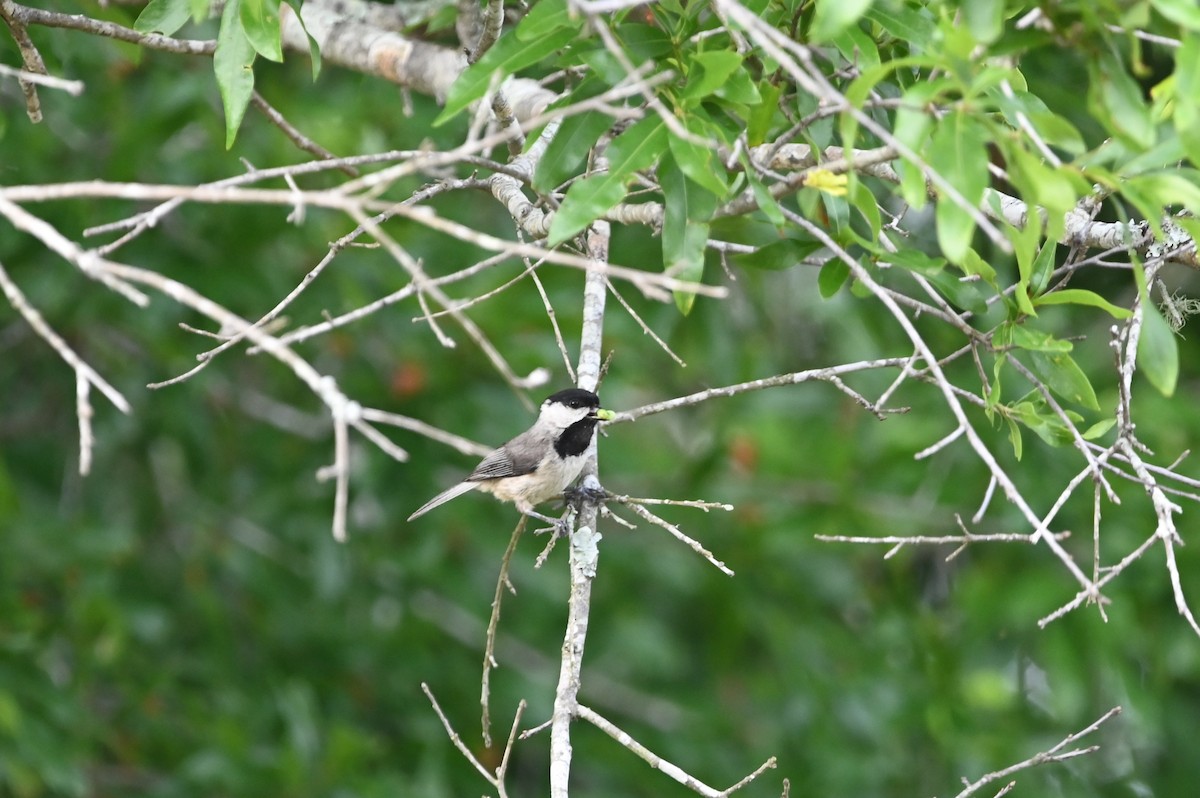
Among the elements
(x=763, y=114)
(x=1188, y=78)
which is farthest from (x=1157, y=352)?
(x=763, y=114)

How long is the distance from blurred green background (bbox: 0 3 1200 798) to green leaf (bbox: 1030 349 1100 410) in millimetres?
2766

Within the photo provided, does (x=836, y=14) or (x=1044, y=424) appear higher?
(x=836, y=14)

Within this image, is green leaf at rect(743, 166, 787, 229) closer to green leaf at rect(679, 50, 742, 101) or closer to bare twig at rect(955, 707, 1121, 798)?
green leaf at rect(679, 50, 742, 101)

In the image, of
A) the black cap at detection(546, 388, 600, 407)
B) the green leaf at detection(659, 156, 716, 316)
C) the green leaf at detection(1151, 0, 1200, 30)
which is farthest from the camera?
the black cap at detection(546, 388, 600, 407)

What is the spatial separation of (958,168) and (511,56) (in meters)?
0.99

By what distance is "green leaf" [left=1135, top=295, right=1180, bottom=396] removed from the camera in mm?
2520

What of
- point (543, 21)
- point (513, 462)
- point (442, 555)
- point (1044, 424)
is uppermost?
point (543, 21)

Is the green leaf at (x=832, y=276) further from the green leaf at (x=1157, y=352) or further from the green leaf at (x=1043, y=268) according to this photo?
the green leaf at (x=1157, y=352)

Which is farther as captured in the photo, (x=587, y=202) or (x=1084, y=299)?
(x=1084, y=299)

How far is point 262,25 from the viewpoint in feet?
10.0

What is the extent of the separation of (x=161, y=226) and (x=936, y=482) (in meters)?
3.99

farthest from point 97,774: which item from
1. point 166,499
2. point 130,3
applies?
point 130,3

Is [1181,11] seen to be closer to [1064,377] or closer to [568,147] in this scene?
[1064,377]

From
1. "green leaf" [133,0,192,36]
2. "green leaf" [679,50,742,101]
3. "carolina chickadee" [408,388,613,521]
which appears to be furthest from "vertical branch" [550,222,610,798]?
"green leaf" [133,0,192,36]
